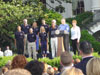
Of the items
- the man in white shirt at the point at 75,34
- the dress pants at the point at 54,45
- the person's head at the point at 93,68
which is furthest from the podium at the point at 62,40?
the person's head at the point at 93,68

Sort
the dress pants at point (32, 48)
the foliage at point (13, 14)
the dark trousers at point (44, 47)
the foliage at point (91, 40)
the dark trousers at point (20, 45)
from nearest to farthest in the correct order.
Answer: the dark trousers at point (44, 47) → the dress pants at point (32, 48) → the dark trousers at point (20, 45) → the foliage at point (13, 14) → the foliage at point (91, 40)

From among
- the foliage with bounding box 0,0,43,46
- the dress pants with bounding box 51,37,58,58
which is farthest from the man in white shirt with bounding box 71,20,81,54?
the foliage with bounding box 0,0,43,46

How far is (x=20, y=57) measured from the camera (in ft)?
23.4

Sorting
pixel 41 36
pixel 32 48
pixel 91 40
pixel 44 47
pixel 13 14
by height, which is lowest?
pixel 91 40

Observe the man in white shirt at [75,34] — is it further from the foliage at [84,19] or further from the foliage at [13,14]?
the foliage at [84,19]

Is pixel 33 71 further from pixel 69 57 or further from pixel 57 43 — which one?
pixel 57 43

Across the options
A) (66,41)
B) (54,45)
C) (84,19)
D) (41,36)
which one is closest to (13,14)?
(41,36)

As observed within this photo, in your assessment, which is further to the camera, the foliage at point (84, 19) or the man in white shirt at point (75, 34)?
the foliage at point (84, 19)

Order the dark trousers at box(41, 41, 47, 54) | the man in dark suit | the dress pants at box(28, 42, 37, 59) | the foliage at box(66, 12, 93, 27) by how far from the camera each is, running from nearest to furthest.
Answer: the man in dark suit < the dark trousers at box(41, 41, 47, 54) < the dress pants at box(28, 42, 37, 59) < the foliage at box(66, 12, 93, 27)

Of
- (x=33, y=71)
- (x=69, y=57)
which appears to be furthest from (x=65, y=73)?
(x=69, y=57)

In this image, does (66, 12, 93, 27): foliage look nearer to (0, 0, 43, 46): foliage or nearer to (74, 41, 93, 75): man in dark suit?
(0, 0, 43, 46): foliage

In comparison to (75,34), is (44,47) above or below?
below

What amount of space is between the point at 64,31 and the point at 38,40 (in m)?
1.93

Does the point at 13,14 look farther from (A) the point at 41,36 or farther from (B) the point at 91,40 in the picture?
(B) the point at 91,40
